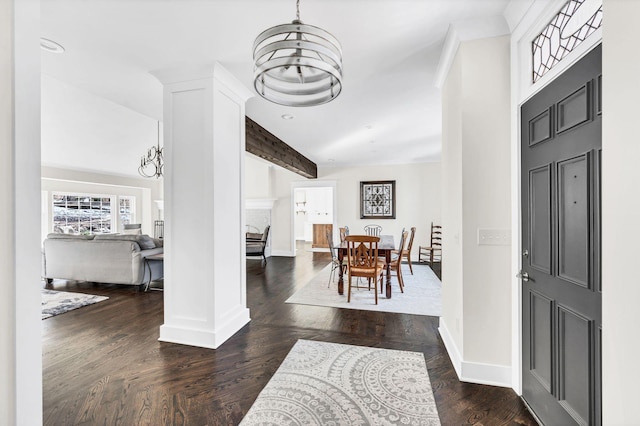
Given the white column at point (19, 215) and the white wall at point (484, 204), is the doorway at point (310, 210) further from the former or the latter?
the white column at point (19, 215)

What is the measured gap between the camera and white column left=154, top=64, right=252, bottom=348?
2.63 metres

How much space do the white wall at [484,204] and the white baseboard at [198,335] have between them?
2.05 m

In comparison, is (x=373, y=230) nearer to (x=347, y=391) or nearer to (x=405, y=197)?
(x=405, y=197)

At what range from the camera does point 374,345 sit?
8.77ft

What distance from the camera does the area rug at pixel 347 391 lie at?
1719mm

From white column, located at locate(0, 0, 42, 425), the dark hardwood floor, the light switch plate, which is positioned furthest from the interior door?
white column, located at locate(0, 0, 42, 425)

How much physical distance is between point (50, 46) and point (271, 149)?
283cm

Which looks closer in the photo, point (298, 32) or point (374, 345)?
point (298, 32)

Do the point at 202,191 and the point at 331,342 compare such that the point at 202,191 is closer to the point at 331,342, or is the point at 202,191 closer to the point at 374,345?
the point at 331,342

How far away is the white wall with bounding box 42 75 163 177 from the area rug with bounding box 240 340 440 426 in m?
3.49

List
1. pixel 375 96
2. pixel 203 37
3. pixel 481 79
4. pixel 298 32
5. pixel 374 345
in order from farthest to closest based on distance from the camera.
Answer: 1. pixel 375 96
2. pixel 374 345
3. pixel 203 37
4. pixel 481 79
5. pixel 298 32

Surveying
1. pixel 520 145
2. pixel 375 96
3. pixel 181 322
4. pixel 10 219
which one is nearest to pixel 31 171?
pixel 10 219

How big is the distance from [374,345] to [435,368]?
0.58 metres
